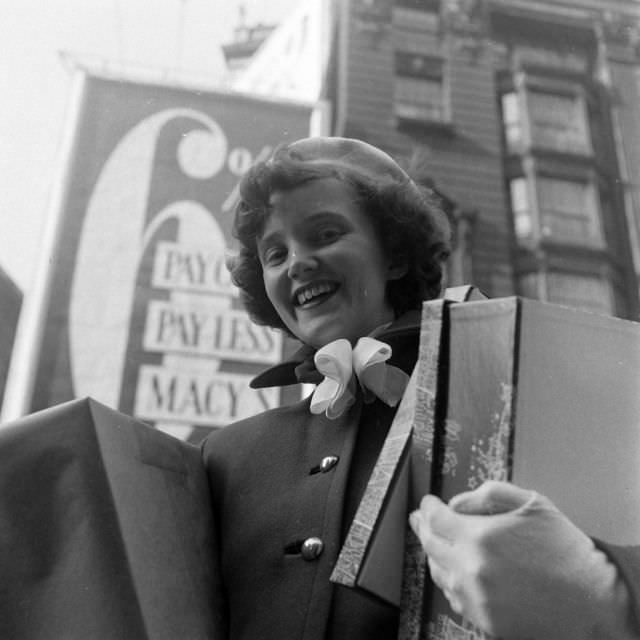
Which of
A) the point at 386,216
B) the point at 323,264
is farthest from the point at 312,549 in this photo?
the point at 386,216

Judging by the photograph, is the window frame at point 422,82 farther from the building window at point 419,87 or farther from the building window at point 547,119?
the building window at point 547,119

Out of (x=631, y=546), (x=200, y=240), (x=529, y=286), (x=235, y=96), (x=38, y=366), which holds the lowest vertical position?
(x=631, y=546)

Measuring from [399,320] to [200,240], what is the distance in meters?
3.56

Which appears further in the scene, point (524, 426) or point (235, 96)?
point (235, 96)

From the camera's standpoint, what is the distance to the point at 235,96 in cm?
447

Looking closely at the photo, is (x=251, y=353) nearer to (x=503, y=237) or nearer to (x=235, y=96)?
(x=235, y=96)

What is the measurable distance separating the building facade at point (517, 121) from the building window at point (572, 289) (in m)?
0.01

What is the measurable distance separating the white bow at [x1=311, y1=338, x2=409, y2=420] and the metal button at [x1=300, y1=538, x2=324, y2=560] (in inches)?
5.4

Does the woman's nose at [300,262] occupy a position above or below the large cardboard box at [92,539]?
above

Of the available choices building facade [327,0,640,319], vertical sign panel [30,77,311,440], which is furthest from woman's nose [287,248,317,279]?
building facade [327,0,640,319]

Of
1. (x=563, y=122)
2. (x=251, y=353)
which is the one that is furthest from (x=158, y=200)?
(x=563, y=122)

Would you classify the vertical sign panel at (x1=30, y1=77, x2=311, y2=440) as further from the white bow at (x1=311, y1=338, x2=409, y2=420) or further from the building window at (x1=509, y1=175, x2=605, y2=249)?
the building window at (x1=509, y1=175, x2=605, y2=249)

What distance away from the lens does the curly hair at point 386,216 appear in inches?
37.8

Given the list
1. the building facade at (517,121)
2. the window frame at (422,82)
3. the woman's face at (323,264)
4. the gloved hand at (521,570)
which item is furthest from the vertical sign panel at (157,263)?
the gloved hand at (521,570)
